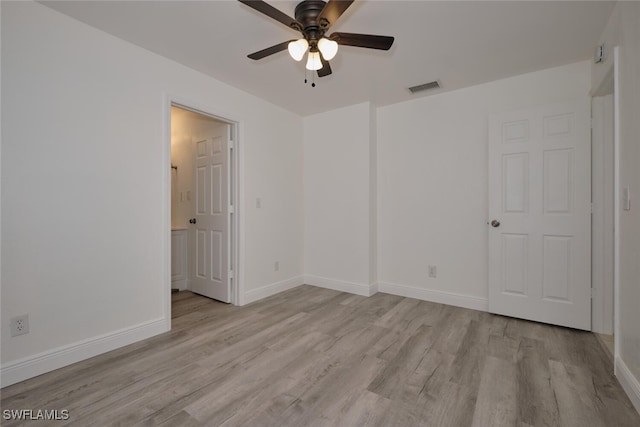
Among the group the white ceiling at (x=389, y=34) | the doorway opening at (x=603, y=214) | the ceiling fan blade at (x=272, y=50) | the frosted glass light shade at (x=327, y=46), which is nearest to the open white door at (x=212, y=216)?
the white ceiling at (x=389, y=34)

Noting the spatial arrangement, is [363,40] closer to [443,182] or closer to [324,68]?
[324,68]

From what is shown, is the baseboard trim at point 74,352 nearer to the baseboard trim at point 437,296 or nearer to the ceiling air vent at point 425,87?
the baseboard trim at point 437,296

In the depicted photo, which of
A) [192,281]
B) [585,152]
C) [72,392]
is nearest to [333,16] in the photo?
[585,152]

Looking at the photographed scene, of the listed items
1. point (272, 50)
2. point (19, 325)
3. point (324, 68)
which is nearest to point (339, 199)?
point (324, 68)

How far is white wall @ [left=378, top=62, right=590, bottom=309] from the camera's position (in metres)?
3.04

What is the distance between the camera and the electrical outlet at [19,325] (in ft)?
6.07

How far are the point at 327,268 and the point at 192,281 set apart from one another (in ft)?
6.12

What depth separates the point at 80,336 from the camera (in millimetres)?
2141

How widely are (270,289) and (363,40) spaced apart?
2.96m

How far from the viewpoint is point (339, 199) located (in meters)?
3.96

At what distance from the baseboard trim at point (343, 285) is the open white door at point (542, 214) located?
1.34 m

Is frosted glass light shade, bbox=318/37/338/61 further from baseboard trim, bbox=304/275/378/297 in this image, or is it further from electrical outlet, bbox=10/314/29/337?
baseboard trim, bbox=304/275/378/297

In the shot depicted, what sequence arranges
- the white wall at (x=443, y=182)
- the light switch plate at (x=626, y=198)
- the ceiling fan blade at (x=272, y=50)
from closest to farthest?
the light switch plate at (x=626, y=198) → the ceiling fan blade at (x=272, y=50) → the white wall at (x=443, y=182)

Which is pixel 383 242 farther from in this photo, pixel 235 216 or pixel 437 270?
pixel 235 216
